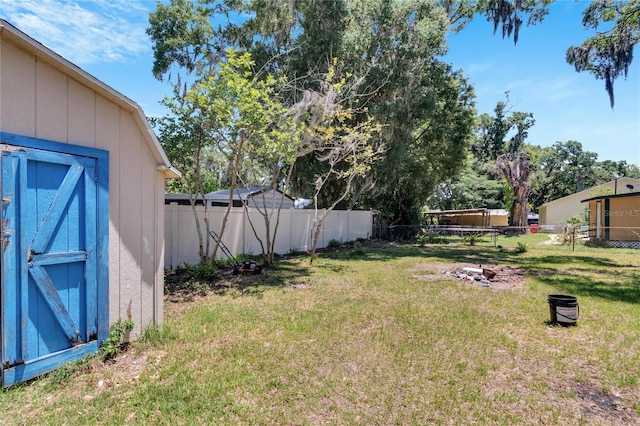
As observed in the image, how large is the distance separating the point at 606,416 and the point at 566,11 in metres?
15.9

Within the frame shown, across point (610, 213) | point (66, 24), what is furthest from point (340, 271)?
point (610, 213)

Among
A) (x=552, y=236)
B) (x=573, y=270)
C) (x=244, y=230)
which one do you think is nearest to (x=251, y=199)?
(x=244, y=230)

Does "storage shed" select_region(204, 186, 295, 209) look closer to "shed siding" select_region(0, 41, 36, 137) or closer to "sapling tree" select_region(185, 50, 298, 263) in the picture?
"sapling tree" select_region(185, 50, 298, 263)

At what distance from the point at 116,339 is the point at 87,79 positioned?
8.57 ft

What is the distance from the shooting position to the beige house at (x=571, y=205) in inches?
1101

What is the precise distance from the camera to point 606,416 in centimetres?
270

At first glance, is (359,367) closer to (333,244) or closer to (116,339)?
(116,339)

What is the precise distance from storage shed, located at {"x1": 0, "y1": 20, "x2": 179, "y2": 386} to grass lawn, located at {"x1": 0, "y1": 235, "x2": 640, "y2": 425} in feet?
1.48

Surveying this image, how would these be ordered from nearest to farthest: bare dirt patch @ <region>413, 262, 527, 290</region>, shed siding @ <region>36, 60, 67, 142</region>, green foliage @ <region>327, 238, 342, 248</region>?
shed siding @ <region>36, 60, 67, 142</region> < bare dirt patch @ <region>413, 262, 527, 290</region> < green foliage @ <region>327, 238, 342, 248</region>

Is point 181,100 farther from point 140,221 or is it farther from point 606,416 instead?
point 606,416

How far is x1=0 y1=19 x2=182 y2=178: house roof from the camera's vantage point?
272cm

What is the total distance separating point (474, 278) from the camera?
819 centimetres

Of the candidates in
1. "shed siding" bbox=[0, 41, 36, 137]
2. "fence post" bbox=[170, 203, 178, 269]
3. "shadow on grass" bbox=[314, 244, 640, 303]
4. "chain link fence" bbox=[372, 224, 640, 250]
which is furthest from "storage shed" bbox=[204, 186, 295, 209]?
"shed siding" bbox=[0, 41, 36, 137]

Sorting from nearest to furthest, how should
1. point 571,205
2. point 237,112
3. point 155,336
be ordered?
point 155,336 < point 237,112 < point 571,205
